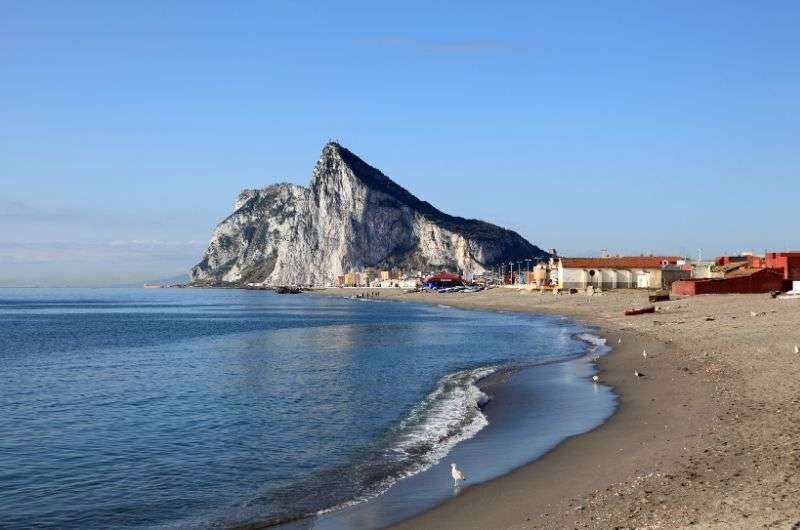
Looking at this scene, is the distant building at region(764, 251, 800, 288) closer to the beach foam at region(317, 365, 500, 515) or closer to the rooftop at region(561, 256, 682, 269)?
the rooftop at region(561, 256, 682, 269)

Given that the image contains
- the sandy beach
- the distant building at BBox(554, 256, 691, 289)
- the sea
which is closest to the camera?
the sandy beach

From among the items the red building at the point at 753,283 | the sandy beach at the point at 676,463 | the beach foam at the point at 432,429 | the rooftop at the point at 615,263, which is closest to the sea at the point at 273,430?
the beach foam at the point at 432,429

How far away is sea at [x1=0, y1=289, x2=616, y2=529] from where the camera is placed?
14.8m

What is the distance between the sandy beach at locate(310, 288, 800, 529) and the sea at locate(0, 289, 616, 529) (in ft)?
3.53

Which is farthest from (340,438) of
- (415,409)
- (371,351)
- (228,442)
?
(371,351)

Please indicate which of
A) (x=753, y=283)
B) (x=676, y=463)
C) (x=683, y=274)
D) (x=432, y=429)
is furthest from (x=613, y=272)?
(x=676, y=463)

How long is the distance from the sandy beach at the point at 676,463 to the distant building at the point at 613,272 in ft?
296

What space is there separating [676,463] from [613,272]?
4502 inches

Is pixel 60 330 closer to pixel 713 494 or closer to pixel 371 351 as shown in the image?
pixel 371 351

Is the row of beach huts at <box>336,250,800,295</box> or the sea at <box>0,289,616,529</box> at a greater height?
the row of beach huts at <box>336,250,800,295</box>

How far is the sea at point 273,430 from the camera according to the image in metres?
14.8

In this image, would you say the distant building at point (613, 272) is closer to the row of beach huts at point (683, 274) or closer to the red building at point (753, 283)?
the row of beach huts at point (683, 274)

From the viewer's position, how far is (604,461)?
1599cm

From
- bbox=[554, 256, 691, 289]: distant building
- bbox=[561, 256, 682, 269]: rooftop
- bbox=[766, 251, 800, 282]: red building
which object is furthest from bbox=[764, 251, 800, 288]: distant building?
bbox=[561, 256, 682, 269]: rooftop
